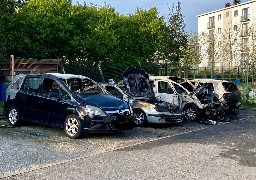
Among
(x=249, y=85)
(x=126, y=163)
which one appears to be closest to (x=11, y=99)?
(x=126, y=163)

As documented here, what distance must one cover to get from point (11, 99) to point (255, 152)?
7300mm

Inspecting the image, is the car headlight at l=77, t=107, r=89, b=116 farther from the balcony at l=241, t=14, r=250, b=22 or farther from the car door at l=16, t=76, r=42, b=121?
the balcony at l=241, t=14, r=250, b=22

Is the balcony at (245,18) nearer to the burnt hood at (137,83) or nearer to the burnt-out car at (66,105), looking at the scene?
the burnt hood at (137,83)

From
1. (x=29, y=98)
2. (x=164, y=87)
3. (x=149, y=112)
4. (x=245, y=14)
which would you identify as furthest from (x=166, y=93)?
(x=245, y=14)

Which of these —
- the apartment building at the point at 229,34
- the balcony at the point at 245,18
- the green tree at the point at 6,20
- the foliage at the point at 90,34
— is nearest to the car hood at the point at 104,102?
the green tree at the point at 6,20

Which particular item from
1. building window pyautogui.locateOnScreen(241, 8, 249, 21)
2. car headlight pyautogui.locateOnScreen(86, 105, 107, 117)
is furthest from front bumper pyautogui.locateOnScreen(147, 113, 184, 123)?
building window pyautogui.locateOnScreen(241, 8, 249, 21)

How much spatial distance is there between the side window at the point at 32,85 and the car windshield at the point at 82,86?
38.7 inches

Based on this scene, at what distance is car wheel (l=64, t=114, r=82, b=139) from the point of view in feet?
31.7

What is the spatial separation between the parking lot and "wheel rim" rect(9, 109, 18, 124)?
0.28 m

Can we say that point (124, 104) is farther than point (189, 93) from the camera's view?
No

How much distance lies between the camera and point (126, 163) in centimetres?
729

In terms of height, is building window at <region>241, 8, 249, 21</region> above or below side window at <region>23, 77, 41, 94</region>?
above

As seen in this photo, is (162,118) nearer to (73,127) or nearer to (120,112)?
(120,112)

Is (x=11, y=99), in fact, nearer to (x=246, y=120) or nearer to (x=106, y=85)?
(x=106, y=85)
